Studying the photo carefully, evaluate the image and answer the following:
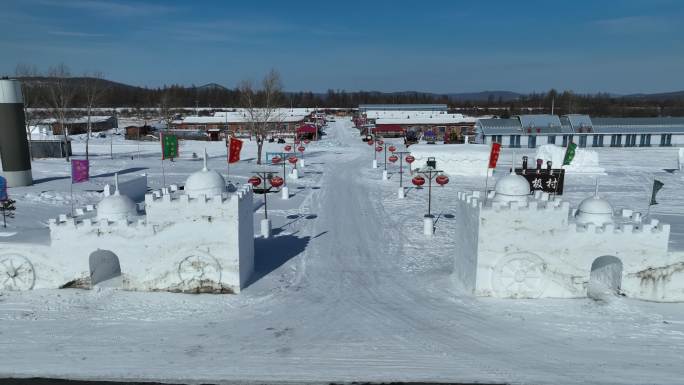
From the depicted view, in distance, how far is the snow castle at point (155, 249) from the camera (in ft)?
47.5

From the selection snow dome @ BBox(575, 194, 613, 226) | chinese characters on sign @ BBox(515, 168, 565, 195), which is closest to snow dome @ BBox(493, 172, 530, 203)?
snow dome @ BBox(575, 194, 613, 226)

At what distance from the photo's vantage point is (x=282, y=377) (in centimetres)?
1023

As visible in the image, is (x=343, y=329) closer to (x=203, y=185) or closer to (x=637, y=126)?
(x=203, y=185)

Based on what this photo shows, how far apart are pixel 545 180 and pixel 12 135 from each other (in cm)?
3409

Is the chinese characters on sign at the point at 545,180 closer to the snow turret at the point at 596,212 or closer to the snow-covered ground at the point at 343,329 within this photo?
the snow-covered ground at the point at 343,329

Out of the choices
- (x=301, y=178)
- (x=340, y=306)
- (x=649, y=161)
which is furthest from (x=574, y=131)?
(x=340, y=306)

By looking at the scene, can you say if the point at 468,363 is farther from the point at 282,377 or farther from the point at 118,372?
the point at 118,372

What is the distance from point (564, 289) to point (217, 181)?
1177cm

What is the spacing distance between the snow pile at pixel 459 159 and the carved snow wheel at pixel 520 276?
81.7 feet

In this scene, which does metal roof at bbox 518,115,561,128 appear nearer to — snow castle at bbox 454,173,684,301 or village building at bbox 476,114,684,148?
village building at bbox 476,114,684,148

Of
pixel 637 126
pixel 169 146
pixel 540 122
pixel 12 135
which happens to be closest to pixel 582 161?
pixel 540 122

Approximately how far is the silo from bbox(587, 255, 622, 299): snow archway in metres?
31.9

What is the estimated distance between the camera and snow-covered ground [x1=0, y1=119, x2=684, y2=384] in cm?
1052

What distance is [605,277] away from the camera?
1558 cm
